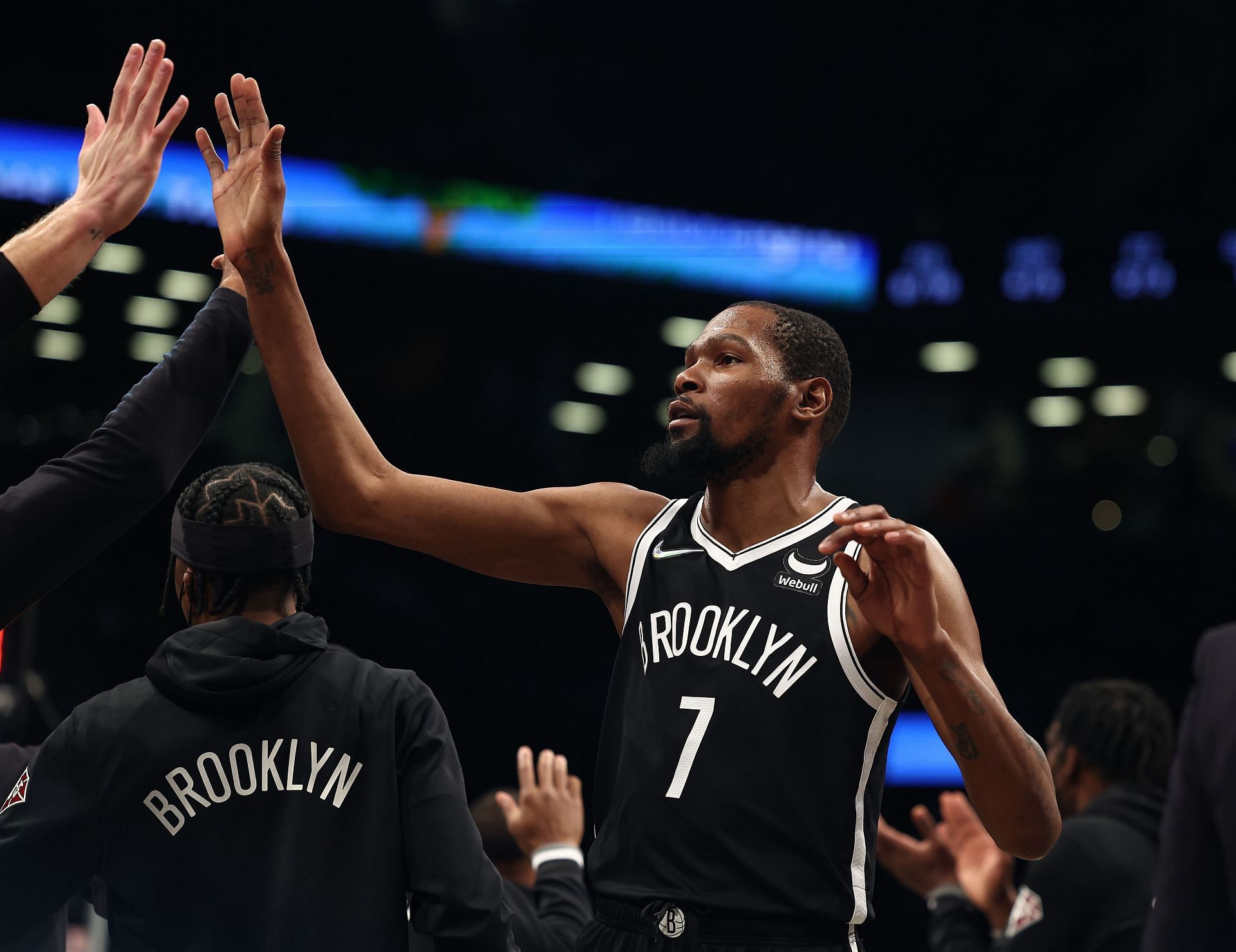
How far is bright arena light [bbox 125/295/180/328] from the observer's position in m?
11.0

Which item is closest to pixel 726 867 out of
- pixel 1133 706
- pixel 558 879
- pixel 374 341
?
pixel 558 879

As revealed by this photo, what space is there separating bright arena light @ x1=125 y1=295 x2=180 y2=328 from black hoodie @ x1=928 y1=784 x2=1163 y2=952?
8955 mm

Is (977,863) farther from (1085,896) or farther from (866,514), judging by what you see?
(866,514)

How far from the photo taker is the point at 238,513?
2602 mm

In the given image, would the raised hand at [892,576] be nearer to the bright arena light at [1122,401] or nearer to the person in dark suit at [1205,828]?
the person in dark suit at [1205,828]

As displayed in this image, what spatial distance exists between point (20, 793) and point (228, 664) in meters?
→ 0.45

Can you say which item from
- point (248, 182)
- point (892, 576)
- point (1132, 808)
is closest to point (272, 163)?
point (248, 182)

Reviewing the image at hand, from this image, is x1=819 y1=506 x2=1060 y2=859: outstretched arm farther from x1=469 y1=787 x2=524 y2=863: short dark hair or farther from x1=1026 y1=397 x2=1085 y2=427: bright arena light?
x1=1026 y1=397 x2=1085 y2=427: bright arena light

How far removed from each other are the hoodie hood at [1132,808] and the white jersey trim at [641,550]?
2.01 metres

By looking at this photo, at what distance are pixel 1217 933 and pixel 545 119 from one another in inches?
434

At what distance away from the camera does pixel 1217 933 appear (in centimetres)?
250

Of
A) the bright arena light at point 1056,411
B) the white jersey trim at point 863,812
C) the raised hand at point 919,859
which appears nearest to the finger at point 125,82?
the white jersey trim at point 863,812

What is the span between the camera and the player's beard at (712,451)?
2.89 m

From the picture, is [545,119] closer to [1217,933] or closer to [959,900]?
[959,900]
